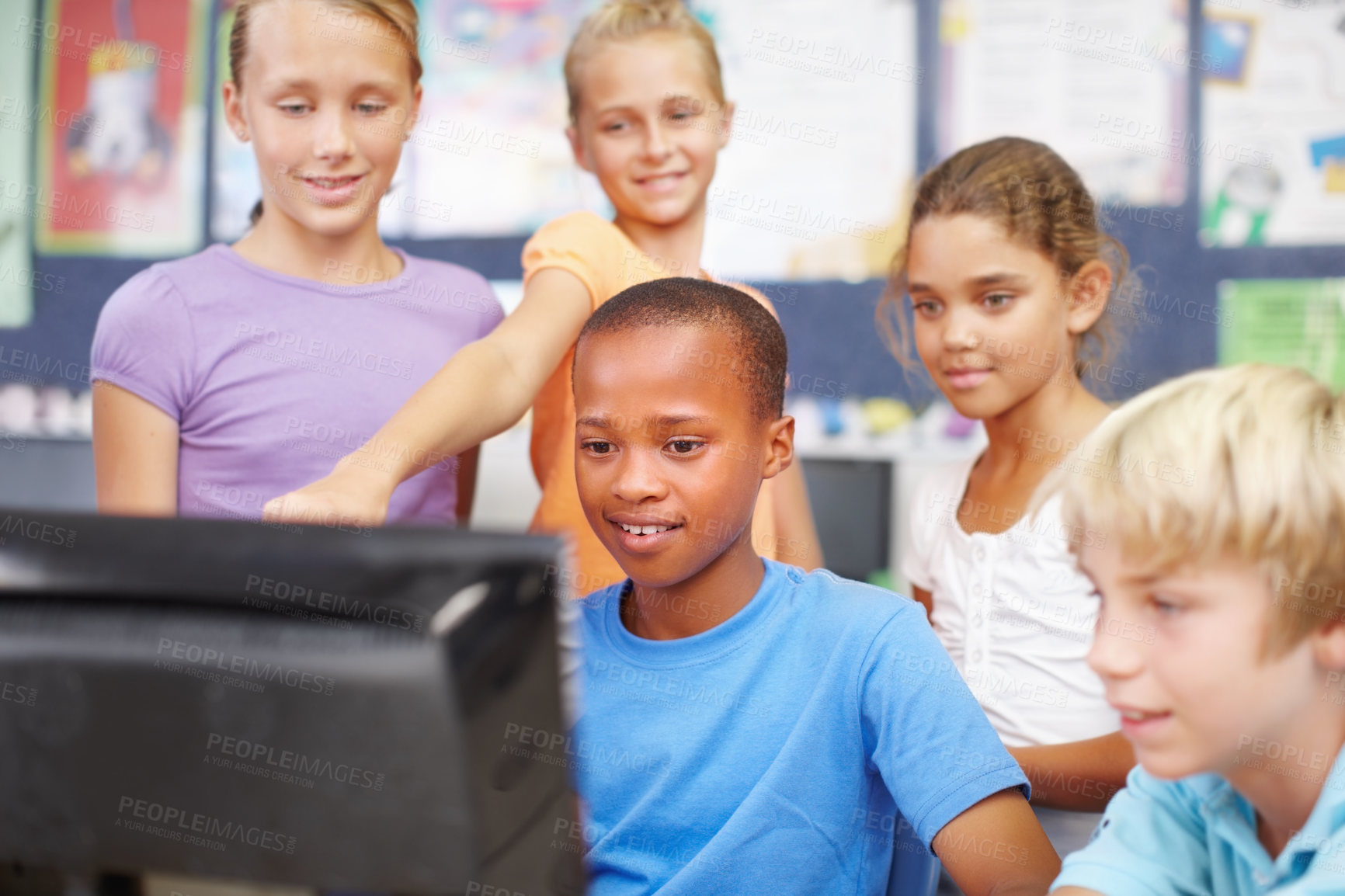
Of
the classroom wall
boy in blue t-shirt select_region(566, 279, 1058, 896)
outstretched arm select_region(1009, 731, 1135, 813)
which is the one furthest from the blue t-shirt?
the classroom wall

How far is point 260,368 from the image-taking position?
3.51ft

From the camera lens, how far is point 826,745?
2.53ft

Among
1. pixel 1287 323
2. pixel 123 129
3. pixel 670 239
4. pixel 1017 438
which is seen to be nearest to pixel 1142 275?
pixel 1287 323

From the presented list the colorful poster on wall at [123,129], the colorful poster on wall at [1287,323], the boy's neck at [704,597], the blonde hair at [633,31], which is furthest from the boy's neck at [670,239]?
the colorful poster on wall at [123,129]

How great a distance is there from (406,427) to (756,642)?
31 cm

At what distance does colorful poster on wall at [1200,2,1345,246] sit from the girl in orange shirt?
110 centimetres

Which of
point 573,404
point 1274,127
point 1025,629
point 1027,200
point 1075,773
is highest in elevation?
point 1274,127

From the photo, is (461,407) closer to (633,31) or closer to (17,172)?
(633,31)

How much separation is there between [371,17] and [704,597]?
2.14 feet

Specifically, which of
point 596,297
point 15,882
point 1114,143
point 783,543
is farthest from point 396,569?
point 1114,143

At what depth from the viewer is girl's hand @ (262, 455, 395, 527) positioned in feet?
2.15

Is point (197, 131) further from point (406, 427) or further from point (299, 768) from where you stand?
point (299, 768)

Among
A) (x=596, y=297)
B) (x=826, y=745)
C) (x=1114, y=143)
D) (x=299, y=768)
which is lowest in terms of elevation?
(x=826, y=745)

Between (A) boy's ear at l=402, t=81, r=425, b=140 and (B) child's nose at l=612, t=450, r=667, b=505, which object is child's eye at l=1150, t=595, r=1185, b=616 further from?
(A) boy's ear at l=402, t=81, r=425, b=140
